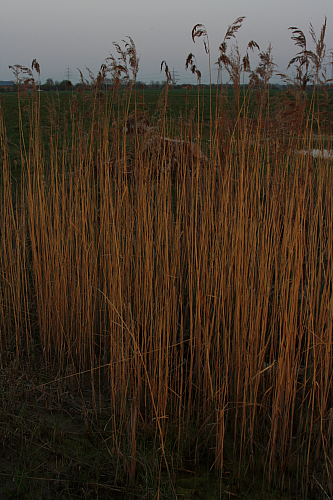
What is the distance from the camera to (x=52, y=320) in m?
1.82

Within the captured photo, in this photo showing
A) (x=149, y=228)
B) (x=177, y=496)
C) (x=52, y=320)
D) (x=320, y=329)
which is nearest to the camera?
(x=177, y=496)

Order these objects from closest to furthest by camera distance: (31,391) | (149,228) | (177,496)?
(177,496) → (149,228) → (31,391)

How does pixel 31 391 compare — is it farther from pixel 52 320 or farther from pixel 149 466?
pixel 149 466

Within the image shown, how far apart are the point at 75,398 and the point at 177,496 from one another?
1.96ft

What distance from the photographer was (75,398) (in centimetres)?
159

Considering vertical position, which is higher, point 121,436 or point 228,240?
point 228,240

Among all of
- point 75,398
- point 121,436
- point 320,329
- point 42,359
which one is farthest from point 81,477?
point 320,329

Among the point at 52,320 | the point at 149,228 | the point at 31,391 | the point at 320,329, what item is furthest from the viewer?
the point at 52,320

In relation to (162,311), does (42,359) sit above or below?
below

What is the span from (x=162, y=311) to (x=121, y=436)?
439mm

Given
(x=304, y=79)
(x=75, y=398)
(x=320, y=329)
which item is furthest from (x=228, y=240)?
(x=75, y=398)

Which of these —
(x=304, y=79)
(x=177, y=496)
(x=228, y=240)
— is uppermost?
(x=304, y=79)

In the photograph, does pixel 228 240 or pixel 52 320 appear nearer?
pixel 228 240

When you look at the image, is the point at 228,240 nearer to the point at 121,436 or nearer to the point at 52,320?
the point at 121,436
